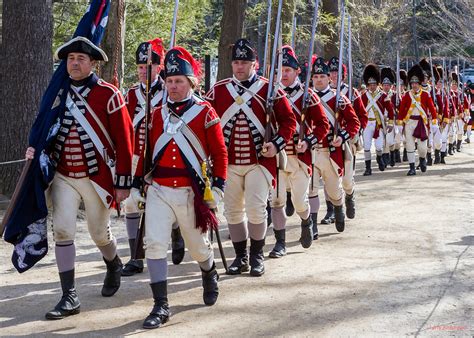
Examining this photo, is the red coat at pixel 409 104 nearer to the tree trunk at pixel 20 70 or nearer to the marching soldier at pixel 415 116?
the marching soldier at pixel 415 116

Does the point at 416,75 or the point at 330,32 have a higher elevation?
the point at 330,32

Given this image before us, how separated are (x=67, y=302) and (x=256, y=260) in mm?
2069

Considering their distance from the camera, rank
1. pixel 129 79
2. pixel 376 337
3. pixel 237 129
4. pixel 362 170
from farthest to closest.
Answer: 1. pixel 129 79
2. pixel 362 170
3. pixel 237 129
4. pixel 376 337

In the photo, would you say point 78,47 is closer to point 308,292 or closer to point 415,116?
point 308,292

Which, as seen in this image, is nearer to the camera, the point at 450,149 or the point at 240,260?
the point at 240,260

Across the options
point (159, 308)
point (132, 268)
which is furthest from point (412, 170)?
point (159, 308)

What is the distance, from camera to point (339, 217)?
425 inches

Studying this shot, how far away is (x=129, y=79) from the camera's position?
21703 millimetres

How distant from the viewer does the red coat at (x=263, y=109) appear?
826 centimetres

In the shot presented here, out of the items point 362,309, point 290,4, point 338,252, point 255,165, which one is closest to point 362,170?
point 290,4

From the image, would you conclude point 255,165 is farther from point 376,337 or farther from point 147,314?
point 376,337

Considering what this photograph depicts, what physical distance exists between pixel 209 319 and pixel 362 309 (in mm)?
1174

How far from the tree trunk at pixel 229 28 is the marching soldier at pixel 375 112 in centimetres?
437

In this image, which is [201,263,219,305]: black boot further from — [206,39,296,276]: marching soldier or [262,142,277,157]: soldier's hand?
[262,142,277,157]: soldier's hand
